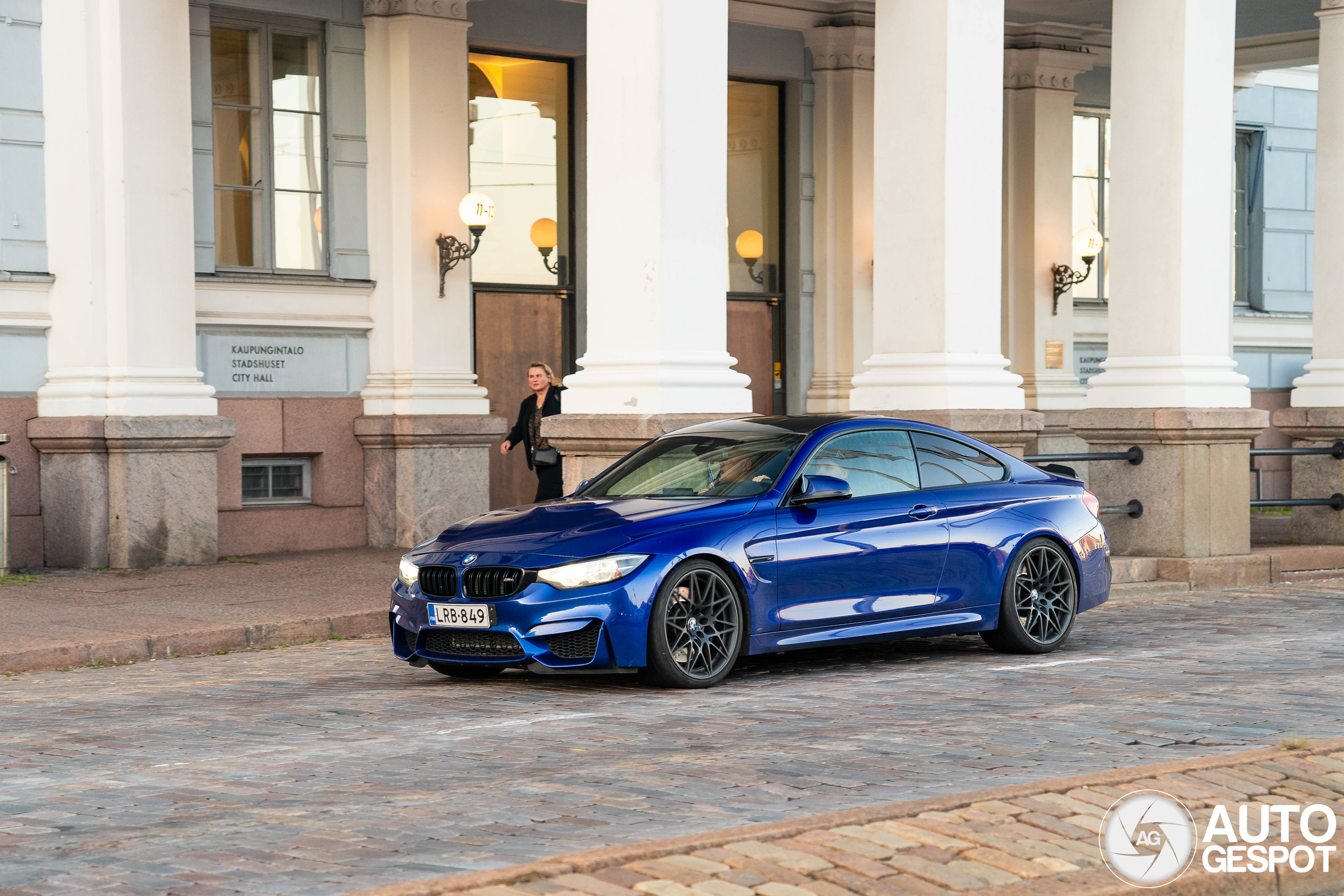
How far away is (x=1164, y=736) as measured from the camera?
743 centimetres

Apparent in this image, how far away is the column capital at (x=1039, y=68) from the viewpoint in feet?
72.8

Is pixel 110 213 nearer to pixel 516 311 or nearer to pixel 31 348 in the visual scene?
pixel 31 348

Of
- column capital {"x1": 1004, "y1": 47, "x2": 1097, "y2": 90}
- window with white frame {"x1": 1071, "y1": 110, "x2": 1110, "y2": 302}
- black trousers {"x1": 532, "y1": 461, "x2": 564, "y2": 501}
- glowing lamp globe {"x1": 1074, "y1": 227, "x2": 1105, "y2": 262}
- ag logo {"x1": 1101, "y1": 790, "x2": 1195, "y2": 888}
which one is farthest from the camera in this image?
window with white frame {"x1": 1071, "y1": 110, "x2": 1110, "y2": 302}

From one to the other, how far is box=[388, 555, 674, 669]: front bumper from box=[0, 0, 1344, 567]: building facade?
364 centimetres

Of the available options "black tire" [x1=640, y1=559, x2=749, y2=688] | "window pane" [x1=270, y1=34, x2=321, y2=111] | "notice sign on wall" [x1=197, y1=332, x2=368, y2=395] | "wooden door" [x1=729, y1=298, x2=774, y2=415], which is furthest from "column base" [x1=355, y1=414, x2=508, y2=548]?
"black tire" [x1=640, y1=559, x2=749, y2=688]

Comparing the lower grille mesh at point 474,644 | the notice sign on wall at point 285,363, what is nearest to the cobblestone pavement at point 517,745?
the lower grille mesh at point 474,644

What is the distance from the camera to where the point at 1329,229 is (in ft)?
57.3

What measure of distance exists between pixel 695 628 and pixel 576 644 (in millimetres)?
650

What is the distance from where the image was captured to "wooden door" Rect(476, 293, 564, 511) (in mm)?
18766

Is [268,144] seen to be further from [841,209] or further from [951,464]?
[951,464]

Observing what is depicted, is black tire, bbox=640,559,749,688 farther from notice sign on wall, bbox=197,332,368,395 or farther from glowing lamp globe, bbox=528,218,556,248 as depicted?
glowing lamp globe, bbox=528,218,556,248

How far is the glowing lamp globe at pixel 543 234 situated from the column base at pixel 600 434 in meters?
6.11

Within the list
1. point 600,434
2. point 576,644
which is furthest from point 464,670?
point 600,434

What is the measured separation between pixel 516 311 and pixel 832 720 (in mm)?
11573
